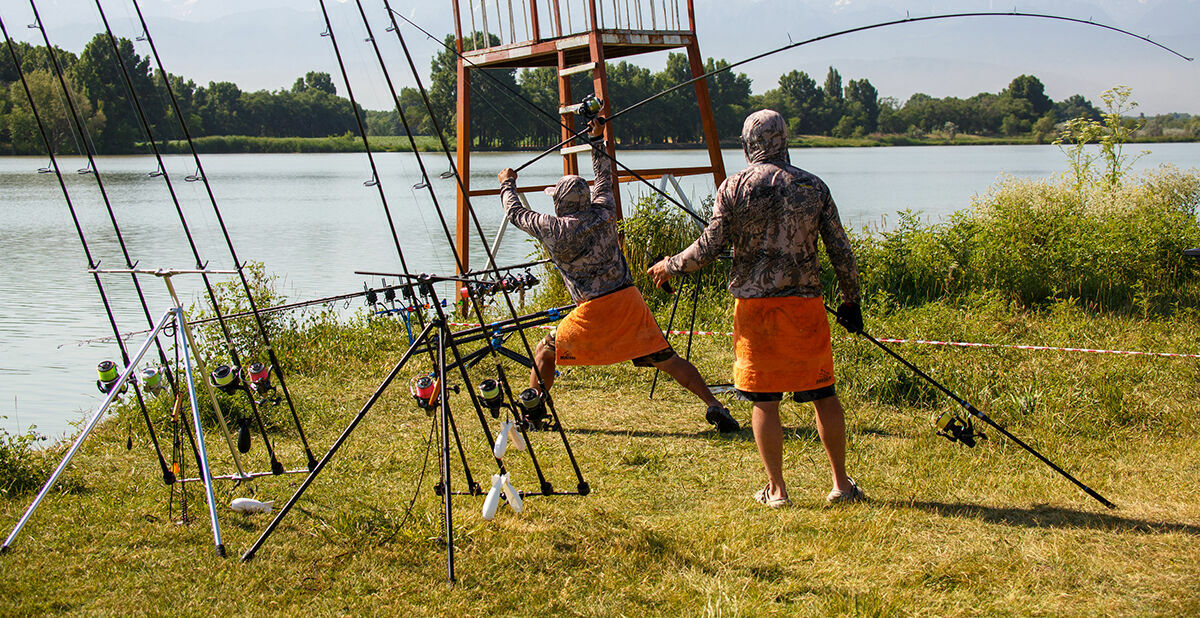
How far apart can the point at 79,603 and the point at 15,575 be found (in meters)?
0.40

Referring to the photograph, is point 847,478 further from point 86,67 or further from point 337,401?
point 86,67

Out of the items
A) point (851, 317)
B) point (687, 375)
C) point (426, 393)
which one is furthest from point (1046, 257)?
point (426, 393)

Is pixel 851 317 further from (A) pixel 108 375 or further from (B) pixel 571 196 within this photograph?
(A) pixel 108 375

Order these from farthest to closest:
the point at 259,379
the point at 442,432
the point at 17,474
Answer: the point at 17,474, the point at 259,379, the point at 442,432

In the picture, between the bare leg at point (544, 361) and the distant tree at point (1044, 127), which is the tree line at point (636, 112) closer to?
the distant tree at point (1044, 127)

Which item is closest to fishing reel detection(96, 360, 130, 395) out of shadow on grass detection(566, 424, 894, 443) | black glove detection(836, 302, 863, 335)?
shadow on grass detection(566, 424, 894, 443)

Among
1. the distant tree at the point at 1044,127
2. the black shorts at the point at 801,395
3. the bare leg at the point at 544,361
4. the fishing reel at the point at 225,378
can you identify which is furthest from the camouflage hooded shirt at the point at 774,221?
the distant tree at the point at 1044,127

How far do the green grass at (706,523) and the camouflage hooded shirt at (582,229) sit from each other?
1.01m

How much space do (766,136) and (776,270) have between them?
23.2 inches

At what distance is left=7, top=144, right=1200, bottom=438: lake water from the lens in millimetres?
9180

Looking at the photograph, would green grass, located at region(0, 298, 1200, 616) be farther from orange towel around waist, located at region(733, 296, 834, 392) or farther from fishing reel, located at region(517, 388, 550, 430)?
orange towel around waist, located at region(733, 296, 834, 392)

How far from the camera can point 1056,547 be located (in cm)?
367

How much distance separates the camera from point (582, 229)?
4883mm

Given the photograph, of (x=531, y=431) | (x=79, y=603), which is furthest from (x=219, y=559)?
(x=531, y=431)
